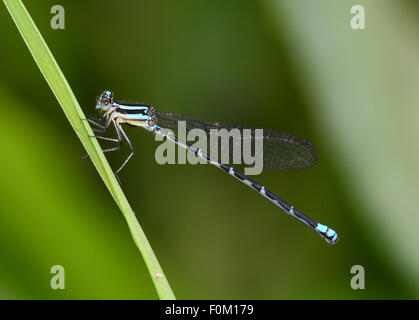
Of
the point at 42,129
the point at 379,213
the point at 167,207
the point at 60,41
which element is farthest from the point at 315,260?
the point at 60,41

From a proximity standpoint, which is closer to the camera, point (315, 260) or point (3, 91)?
point (3, 91)

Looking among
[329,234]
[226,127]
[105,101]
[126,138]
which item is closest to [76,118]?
[105,101]

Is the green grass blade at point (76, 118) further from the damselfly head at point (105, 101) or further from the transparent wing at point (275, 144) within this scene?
the transparent wing at point (275, 144)

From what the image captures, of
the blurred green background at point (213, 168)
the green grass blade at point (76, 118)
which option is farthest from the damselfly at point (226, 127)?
the green grass blade at point (76, 118)

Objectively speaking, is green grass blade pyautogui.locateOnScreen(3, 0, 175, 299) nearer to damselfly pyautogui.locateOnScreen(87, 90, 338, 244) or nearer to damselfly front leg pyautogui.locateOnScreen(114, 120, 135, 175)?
damselfly pyautogui.locateOnScreen(87, 90, 338, 244)

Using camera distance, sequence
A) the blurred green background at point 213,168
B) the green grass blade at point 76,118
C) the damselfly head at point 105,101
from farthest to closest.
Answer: the damselfly head at point 105,101 < the blurred green background at point 213,168 < the green grass blade at point 76,118

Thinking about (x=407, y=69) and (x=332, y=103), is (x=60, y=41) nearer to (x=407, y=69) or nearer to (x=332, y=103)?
(x=332, y=103)
